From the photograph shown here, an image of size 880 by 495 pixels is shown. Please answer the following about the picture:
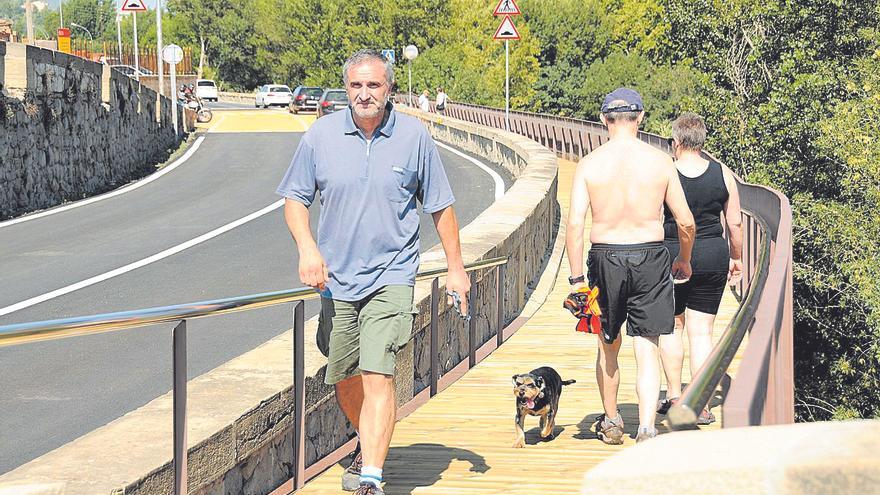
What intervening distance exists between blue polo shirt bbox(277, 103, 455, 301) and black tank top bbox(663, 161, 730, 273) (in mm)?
2622

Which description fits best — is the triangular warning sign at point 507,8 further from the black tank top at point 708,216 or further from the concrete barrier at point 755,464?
the concrete barrier at point 755,464

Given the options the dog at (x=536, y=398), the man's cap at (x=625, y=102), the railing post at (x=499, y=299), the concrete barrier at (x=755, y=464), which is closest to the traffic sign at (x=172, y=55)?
the railing post at (x=499, y=299)

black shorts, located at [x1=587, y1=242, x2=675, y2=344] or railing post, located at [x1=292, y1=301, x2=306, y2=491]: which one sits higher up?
black shorts, located at [x1=587, y1=242, x2=675, y2=344]

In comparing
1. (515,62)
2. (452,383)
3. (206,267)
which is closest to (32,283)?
(206,267)

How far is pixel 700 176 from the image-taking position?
7664mm

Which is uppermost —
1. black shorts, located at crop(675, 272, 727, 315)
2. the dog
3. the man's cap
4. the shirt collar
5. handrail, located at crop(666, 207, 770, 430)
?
the man's cap

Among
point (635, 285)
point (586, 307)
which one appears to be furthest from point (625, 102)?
point (586, 307)

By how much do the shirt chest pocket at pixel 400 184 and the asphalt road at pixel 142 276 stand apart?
91 cm

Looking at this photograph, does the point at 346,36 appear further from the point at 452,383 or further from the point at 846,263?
the point at 452,383

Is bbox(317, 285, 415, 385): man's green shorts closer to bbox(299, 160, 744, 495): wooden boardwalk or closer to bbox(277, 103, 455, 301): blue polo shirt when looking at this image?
bbox(277, 103, 455, 301): blue polo shirt

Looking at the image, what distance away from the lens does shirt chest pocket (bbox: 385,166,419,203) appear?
5352 mm

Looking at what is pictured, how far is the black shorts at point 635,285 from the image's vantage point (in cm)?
653

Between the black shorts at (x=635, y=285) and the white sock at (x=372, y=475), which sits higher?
the black shorts at (x=635, y=285)

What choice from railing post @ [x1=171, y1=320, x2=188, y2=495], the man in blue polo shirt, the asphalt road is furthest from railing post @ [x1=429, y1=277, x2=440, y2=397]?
railing post @ [x1=171, y1=320, x2=188, y2=495]
